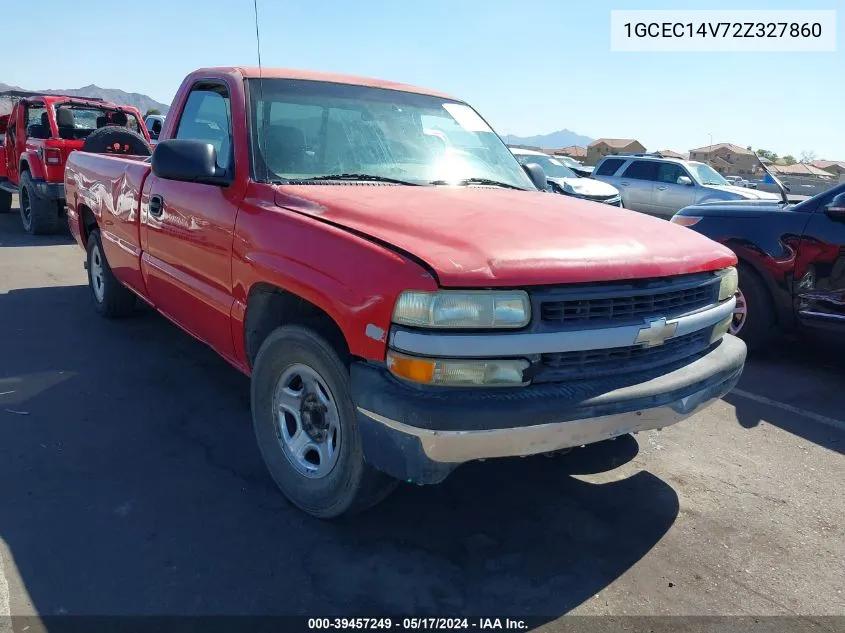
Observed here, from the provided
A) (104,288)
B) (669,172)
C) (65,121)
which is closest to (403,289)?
(104,288)

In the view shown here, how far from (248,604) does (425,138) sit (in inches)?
101

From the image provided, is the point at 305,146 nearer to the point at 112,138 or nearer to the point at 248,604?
the point at 248,604

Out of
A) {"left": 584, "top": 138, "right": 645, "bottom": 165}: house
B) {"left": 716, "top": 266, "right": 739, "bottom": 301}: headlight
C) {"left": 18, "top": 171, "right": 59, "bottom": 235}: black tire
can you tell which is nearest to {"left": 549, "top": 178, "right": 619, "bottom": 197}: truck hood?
{"left": 716, "top": 266, "right": 739, "bottom": 301}: headlight

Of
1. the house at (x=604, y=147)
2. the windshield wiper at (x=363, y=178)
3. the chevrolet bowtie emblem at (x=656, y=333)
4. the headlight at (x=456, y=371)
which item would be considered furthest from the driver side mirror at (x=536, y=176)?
the house at (x=604, y=147)

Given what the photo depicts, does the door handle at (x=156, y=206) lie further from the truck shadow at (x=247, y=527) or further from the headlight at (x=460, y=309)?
the headlight at (x=460, y=309)

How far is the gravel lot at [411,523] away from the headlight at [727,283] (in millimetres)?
981

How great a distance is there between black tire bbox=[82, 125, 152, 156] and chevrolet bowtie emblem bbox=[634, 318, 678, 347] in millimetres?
6915

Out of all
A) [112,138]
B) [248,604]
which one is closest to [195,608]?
[248,604]

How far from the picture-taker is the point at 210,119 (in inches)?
158

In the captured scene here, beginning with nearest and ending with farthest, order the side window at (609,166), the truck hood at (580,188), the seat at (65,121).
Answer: the truck hood at (580,188)
the seat at (65,121)
the side window at (609,166)

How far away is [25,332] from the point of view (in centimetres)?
559

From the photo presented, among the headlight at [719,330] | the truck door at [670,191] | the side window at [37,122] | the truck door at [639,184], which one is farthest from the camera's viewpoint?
the truck door at [639,184]

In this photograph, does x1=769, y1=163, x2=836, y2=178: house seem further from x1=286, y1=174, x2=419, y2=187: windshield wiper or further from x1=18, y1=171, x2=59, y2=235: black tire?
x1=286, y1=174, x2=419, y2=187: windshield wiper

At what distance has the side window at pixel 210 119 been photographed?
3727 mm
